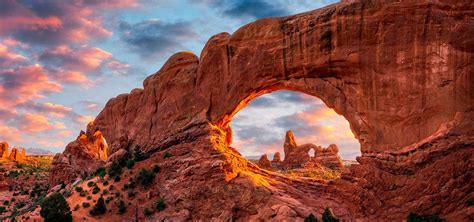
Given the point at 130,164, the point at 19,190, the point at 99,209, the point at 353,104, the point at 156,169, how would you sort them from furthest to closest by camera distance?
the point at 19,190 → the point at 130,164 → the point at 156,169 → the point at 99,209 → the point at 353,104

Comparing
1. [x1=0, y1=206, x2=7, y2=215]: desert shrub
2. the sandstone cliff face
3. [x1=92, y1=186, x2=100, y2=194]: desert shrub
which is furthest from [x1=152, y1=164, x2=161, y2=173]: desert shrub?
[x1=0, y1=206, x2=7, y2=215]: desert shrub

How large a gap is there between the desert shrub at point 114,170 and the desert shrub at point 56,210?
5970mm

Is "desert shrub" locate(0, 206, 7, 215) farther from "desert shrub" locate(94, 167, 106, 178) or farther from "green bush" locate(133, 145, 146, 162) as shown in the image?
"green bush" locate(133, 145, 146, 162)

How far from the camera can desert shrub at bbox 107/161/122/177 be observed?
133 ft

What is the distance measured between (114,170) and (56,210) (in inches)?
293

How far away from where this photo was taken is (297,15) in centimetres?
3353

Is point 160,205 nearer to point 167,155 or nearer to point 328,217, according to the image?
point 167,155

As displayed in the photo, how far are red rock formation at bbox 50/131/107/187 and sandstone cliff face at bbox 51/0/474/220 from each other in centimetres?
1971

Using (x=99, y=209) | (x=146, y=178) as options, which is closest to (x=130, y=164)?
(x=146, y=178)

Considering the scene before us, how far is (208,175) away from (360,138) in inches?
504

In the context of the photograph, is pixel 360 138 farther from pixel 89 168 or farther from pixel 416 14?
pixel 89 168

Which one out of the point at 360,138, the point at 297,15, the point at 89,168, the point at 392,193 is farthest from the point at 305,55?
the point at 89,168

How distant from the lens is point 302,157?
2462 inches

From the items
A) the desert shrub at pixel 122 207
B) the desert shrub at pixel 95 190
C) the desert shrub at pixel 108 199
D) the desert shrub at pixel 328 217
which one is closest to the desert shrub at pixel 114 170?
the desert shrub at pixel 95 190
